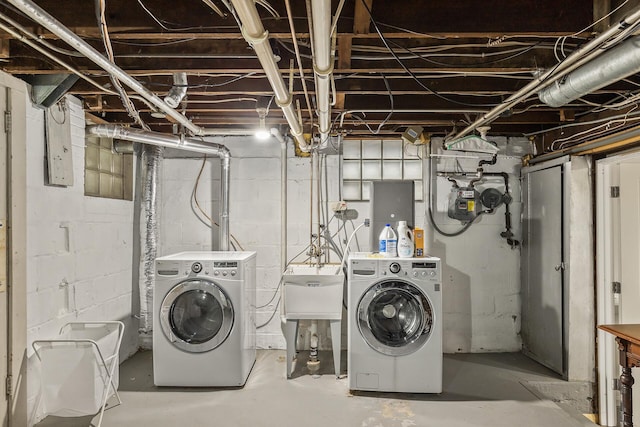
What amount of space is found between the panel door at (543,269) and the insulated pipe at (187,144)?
293cm

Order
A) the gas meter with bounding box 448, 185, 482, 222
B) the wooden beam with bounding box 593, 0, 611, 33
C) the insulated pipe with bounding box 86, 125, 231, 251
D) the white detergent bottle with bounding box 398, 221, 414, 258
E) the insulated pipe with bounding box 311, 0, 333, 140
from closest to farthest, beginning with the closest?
1. the insulated pipe with bounding box 311, 0, 333, 140
2. the wooden beam with bounding box 593, 0, 611, 33
3. the white detergent bottle with bounding box 398, 221, 414, 258
4. the insulated pipe with bounding box 86, 125, 231, 251
5. the gas meter with bounding box 448, 185, 482, 222

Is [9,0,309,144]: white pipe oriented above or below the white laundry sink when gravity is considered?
above

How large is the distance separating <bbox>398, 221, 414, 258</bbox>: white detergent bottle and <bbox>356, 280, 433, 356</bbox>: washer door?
231mm

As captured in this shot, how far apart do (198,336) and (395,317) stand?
1554mm

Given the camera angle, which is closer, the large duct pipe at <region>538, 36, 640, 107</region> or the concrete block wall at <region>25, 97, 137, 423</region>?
the large duct pipe at <region>538, 36, 640, 107</region>

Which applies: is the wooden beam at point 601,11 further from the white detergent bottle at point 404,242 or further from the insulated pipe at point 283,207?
the insulated pipe at point 283,207

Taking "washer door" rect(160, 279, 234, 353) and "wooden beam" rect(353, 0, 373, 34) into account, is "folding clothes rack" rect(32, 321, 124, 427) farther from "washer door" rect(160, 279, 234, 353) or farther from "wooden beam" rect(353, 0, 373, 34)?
"wooden beam" rect(353, 0, 373, 34)

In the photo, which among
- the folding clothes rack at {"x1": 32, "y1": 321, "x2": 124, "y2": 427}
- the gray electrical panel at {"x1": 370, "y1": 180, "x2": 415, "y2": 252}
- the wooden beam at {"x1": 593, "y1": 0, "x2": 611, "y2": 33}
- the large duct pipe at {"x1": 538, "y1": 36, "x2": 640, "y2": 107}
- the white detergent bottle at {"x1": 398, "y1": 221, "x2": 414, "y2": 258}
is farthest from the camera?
the gray electrical panel at {"x1": 370, "y1": 180, "x2": 415, "y2": 252}

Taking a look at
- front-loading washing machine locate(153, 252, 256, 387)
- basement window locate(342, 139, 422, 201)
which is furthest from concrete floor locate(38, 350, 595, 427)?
basement window locate(342, 139, 422, 201)

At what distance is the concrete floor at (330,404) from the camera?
2730 millimetres

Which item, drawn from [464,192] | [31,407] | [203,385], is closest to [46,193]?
[31,407]

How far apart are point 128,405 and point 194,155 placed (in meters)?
2.35

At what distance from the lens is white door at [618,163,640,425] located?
323 centimetres

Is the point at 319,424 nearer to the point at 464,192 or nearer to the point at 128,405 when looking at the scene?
the point at 128,405
